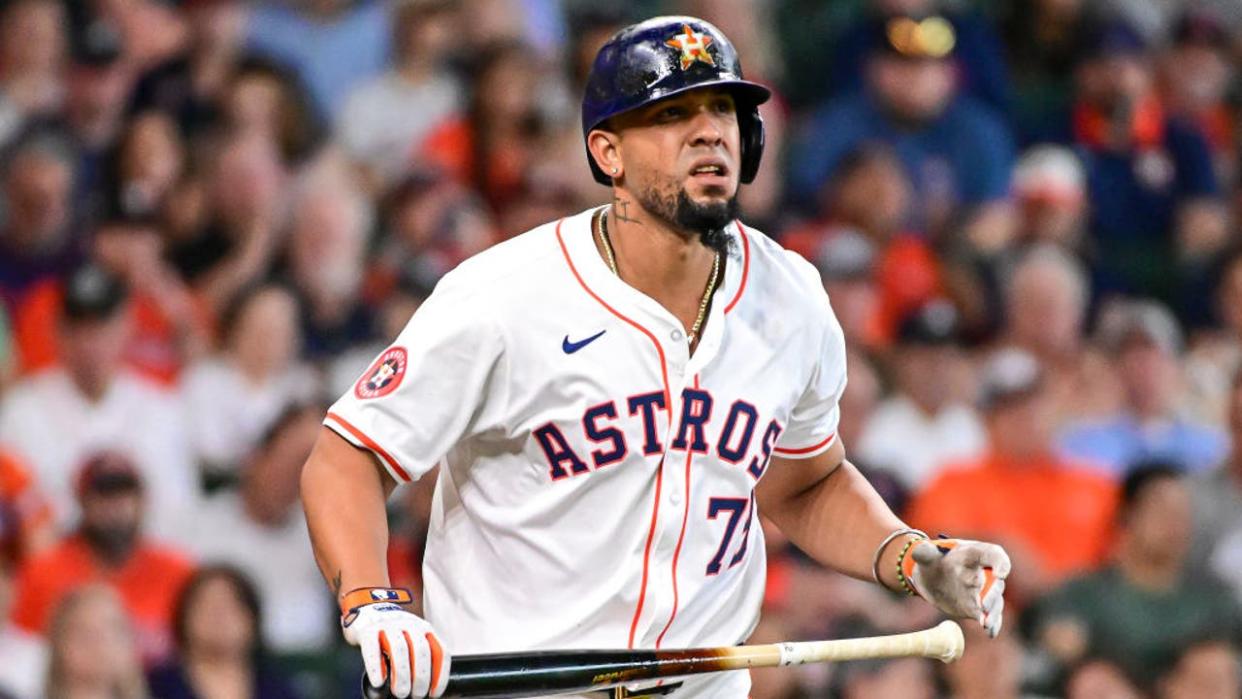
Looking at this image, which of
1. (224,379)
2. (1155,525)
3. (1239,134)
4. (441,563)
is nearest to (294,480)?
(224,379)

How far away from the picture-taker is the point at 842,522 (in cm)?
397

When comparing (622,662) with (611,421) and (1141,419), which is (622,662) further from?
(1141,419)

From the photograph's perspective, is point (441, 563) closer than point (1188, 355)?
Yes

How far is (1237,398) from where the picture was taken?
7.24 m

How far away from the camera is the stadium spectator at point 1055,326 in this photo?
7.40 m

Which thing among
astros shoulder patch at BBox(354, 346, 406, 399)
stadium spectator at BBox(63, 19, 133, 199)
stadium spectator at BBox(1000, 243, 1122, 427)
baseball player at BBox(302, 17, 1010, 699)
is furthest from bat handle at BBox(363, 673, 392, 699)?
stadium spectator at BBox(1000, 243, 1122, 427)

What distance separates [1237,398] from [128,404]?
4.17m

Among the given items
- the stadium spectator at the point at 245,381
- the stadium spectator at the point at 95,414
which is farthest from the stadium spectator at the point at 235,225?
the stadium spectator at the point at 95,414

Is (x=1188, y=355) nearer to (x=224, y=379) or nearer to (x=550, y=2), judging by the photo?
(x=550, y=2)

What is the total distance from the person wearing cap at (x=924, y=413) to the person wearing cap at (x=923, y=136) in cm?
74

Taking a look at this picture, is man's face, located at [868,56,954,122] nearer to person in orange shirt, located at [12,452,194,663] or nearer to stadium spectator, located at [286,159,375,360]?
stadium spectator, located at [286,159,375,360]

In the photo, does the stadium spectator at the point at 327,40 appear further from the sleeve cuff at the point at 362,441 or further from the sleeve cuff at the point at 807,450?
the sleeve cuff at the point at 362,441

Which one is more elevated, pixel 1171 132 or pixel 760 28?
pixel 760 28

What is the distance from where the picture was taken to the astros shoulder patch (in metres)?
3.49
